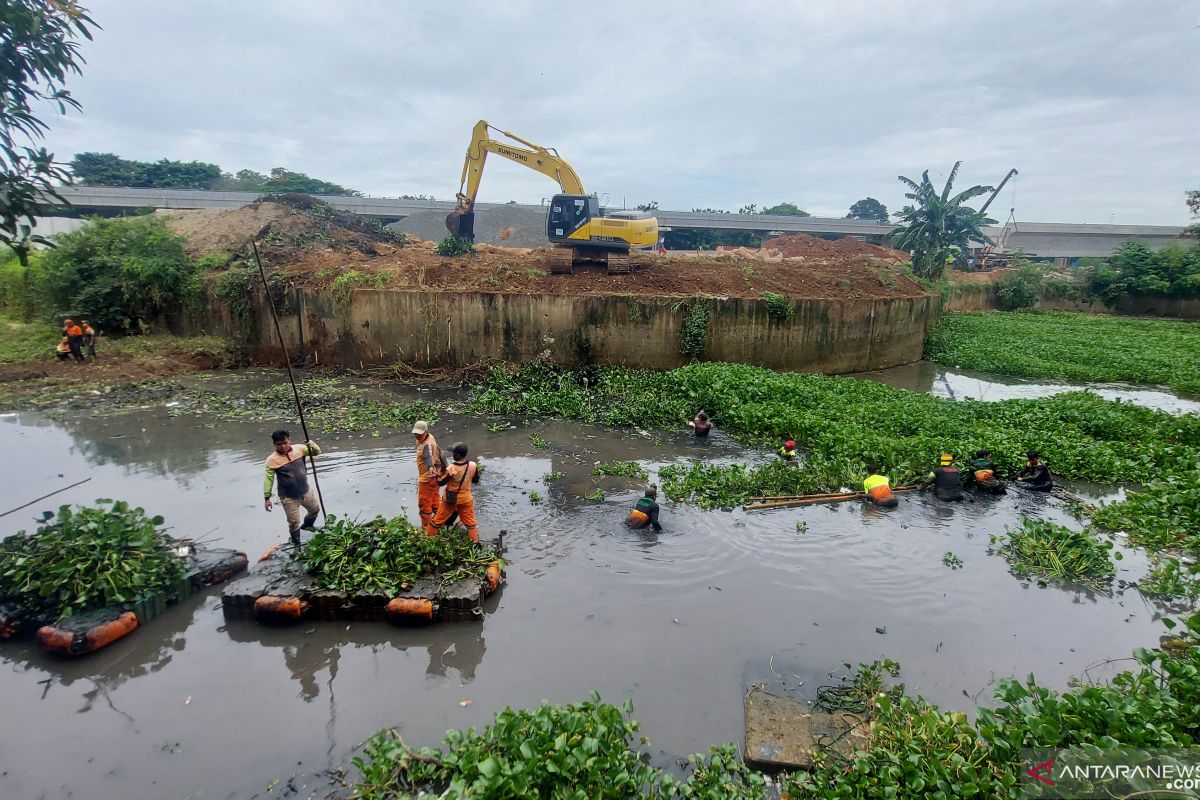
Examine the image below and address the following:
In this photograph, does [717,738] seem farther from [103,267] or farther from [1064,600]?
[103,267]

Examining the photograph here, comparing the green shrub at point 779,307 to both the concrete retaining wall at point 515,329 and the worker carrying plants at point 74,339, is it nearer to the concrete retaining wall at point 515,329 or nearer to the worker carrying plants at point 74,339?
the concrete retaining wall at point 515,329

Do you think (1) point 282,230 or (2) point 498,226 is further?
(2) point 498,226

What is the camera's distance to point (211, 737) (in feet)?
15.6

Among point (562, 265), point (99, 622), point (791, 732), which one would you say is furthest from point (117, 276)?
point (791, 732)

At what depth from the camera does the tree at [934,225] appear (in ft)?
87.9

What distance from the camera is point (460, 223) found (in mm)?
22609

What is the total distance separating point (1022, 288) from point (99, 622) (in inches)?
1662

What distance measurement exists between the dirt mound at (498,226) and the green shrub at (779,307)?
17847 millimetres

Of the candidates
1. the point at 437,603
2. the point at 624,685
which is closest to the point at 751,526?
the point at 624,685

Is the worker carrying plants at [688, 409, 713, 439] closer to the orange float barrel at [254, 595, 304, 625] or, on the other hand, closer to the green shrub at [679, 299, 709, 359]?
the green shrub at [679, 299, 709, 359]

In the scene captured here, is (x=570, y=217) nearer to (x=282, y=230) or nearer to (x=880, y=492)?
(x=282, y=230)

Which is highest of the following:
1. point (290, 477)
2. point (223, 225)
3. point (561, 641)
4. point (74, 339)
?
point (223, 225)

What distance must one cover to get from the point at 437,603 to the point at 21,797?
3.23 meters

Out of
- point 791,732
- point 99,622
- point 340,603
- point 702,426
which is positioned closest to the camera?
point 791,732
